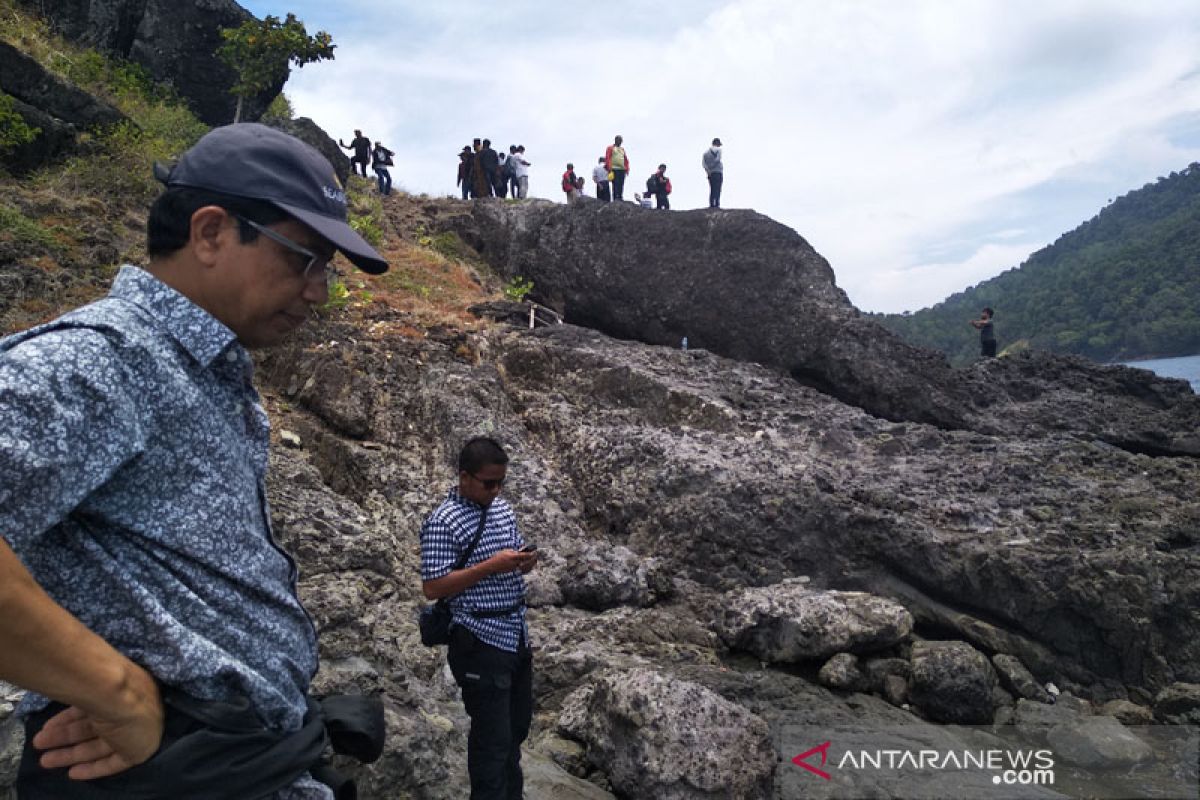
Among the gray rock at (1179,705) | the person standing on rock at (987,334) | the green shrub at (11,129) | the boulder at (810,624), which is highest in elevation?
the green shrub at (11,129)

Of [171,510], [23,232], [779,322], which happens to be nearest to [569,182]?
[779,322]

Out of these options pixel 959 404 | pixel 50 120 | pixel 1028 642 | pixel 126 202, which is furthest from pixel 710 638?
pixel 50 120

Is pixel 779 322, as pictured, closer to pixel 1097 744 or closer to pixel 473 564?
pixel 1097 744

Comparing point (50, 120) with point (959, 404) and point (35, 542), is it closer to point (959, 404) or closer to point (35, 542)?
point (35, 542)

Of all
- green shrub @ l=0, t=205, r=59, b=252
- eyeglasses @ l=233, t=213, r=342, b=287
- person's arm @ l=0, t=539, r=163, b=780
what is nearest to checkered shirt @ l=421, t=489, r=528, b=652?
eyeglasses @ l=233, t=213, r=342, b=287

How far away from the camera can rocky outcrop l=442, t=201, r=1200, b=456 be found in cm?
877

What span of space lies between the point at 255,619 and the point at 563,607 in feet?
16.9

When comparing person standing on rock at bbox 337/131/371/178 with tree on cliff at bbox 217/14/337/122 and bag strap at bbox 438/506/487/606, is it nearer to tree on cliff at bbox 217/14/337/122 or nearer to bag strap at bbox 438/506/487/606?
tree on cliff at bbox 217/14/337/122

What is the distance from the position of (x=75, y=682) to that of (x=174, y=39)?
1770 cm

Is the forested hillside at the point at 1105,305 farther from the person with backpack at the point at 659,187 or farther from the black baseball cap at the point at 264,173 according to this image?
the black baseball cap at the point at 264,173

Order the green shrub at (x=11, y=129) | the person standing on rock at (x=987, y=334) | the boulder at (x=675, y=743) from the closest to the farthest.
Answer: the boulder at (x=675, y=743) → the green shrub at (x=11, y=129) → the person standing on rock at (x=987, y=334)

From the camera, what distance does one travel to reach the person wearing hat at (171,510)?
3.26ft

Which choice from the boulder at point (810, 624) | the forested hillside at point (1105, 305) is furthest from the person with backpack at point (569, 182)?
the forested hillside at point (1105, 305)

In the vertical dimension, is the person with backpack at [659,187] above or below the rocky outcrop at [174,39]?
below
